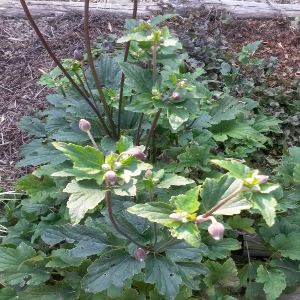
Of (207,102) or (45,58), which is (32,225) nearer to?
(207,102)

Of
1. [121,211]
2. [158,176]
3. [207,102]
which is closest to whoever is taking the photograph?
[158,176]

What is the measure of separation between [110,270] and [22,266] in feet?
1.67

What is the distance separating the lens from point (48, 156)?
165cm

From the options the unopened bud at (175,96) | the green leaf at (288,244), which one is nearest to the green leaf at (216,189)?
the unopened bud at (175,96)

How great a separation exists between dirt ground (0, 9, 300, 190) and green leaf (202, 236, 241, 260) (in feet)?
5.23

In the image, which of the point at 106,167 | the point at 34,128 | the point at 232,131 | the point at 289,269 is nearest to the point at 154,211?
the point at 106,167

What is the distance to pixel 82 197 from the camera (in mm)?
1004

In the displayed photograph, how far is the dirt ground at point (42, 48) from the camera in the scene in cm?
279

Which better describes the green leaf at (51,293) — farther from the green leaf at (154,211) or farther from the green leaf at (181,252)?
the green leaf at (154,211)

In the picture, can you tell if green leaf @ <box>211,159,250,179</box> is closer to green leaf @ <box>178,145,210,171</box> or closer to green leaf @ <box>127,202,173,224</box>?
Result: green leaf @ <box>127,202,173,224</box>

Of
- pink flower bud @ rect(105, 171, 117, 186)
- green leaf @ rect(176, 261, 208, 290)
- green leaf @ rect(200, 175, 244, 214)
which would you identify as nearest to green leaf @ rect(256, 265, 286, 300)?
green leaf @ rect(176, 261, 208, 290)

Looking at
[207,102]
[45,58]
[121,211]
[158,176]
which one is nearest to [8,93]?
[45,58]

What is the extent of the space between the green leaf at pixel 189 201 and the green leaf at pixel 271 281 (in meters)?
0.86

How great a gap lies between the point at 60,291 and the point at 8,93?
1.99m
